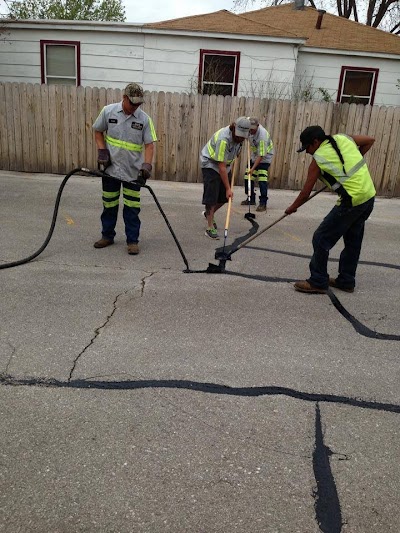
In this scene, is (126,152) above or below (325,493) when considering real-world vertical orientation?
above

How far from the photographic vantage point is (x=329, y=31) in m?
15.3

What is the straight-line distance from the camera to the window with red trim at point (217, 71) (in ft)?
43.0

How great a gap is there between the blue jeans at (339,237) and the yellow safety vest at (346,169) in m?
0.13

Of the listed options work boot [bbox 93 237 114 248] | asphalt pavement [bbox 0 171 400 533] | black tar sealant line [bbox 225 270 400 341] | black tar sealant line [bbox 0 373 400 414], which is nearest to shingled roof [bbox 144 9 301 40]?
work boot [bbox 93 237 114 248]

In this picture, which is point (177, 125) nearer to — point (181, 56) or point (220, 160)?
point (181, 56)

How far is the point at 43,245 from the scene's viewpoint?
5520mm

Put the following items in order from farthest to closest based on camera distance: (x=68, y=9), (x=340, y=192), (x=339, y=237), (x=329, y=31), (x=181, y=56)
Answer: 1. (x=68, y=9)
2. (x=329, y=31)
3. (x=181, y=56)
4. (x=339, y=237)
5. (x=340, y=192)

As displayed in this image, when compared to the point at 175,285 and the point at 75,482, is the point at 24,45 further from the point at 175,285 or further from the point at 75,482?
the point at 75,482

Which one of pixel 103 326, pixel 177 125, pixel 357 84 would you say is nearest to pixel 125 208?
pixel 103 326

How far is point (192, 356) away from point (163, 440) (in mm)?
943

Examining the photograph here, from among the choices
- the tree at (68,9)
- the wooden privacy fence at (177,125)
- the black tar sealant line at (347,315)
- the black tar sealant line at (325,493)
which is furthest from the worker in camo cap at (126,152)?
the tree at (68,9)

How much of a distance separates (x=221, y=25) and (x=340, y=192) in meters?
10.8

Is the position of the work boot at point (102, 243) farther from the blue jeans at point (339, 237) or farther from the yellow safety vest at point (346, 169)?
the yellow safety vest at point (346, 169)

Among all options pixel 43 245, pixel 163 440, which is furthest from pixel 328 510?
pixel 43 245
